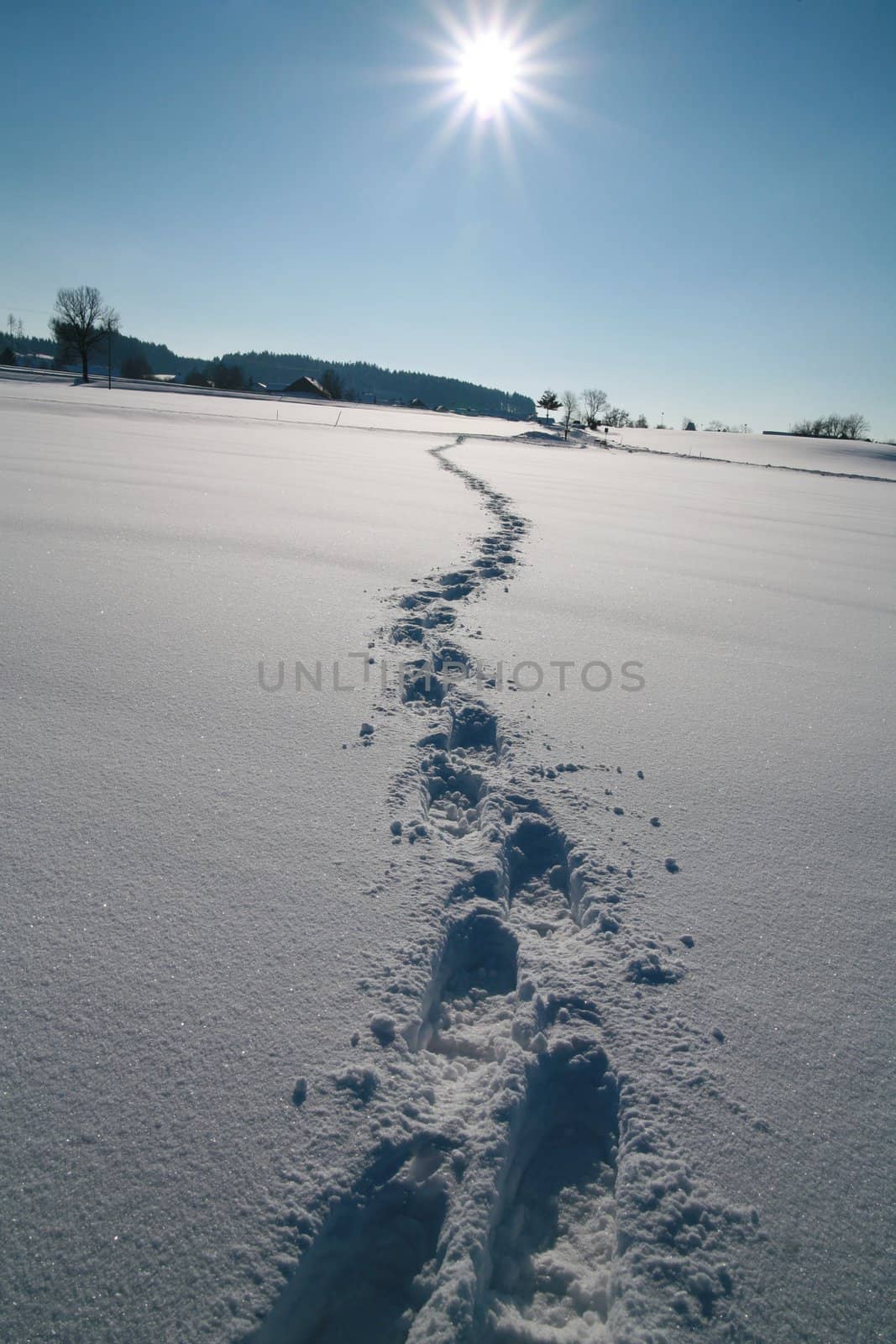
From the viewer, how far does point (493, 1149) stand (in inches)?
36.3

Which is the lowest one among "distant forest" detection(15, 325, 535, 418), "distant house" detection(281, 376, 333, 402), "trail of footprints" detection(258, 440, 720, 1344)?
"trail of footprints" detection(258, 440, 720, 1344)

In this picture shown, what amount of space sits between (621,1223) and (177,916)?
0.83 metres

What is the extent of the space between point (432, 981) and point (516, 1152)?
0.93ft

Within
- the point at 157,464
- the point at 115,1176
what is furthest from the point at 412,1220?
the point at 157,464

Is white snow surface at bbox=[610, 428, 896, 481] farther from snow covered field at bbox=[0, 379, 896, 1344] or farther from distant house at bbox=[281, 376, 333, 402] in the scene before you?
distant house at bbox=[281, 376, 333, 402]

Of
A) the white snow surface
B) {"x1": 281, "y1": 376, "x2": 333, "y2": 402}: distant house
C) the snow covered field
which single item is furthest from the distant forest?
the snow covered field

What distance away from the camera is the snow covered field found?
0.78 meters

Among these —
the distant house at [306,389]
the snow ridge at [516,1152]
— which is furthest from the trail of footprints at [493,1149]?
the distant house at [306,389]

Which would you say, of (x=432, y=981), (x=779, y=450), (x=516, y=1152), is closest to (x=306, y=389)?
(x=779, y=450)

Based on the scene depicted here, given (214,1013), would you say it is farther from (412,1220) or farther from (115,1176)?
(412,1220)

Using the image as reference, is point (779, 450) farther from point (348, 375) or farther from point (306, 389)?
point (348, 375)

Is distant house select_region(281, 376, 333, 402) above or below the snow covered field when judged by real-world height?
above

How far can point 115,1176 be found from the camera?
0.80 metres

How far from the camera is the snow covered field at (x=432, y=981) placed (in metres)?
0.78
